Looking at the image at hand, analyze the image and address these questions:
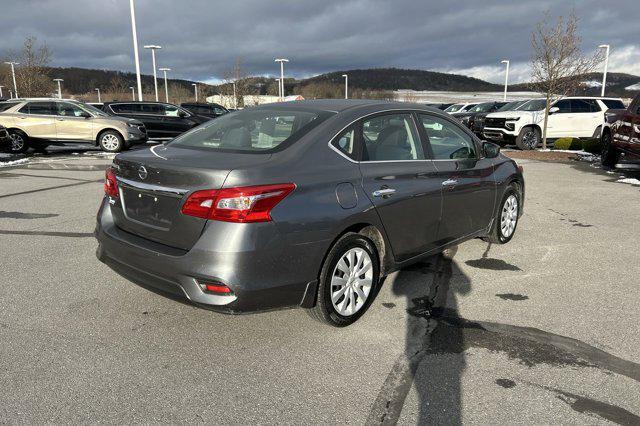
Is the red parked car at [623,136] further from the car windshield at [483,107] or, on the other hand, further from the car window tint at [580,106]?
the car windshield at [483,107]

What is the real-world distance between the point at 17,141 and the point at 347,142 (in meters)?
15.3

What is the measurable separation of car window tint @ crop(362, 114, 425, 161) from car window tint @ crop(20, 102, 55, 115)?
14881 mm

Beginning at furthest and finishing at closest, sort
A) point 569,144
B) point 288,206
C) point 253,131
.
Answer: point 569,144 → point 253,131 → point 288,206

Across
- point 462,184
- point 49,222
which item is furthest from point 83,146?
point 462,184

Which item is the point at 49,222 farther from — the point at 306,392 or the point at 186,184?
the point at 306,392

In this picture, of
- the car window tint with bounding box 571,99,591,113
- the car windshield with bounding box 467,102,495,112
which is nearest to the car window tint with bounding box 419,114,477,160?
the car window tint with bounding box 571,99,591,113

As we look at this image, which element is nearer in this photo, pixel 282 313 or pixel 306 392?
pixel 306 392

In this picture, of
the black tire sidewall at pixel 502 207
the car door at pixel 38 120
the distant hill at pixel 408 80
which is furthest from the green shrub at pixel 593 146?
the distant hill at pixel 408 80

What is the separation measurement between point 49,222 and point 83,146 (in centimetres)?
1318

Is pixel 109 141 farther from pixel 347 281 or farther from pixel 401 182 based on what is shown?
pixel 347 281

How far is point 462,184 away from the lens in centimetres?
460

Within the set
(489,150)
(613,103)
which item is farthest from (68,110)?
(613,103)

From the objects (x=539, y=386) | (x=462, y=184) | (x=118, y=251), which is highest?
(x=462, y=184)

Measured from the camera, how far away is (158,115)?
64.0 feet
